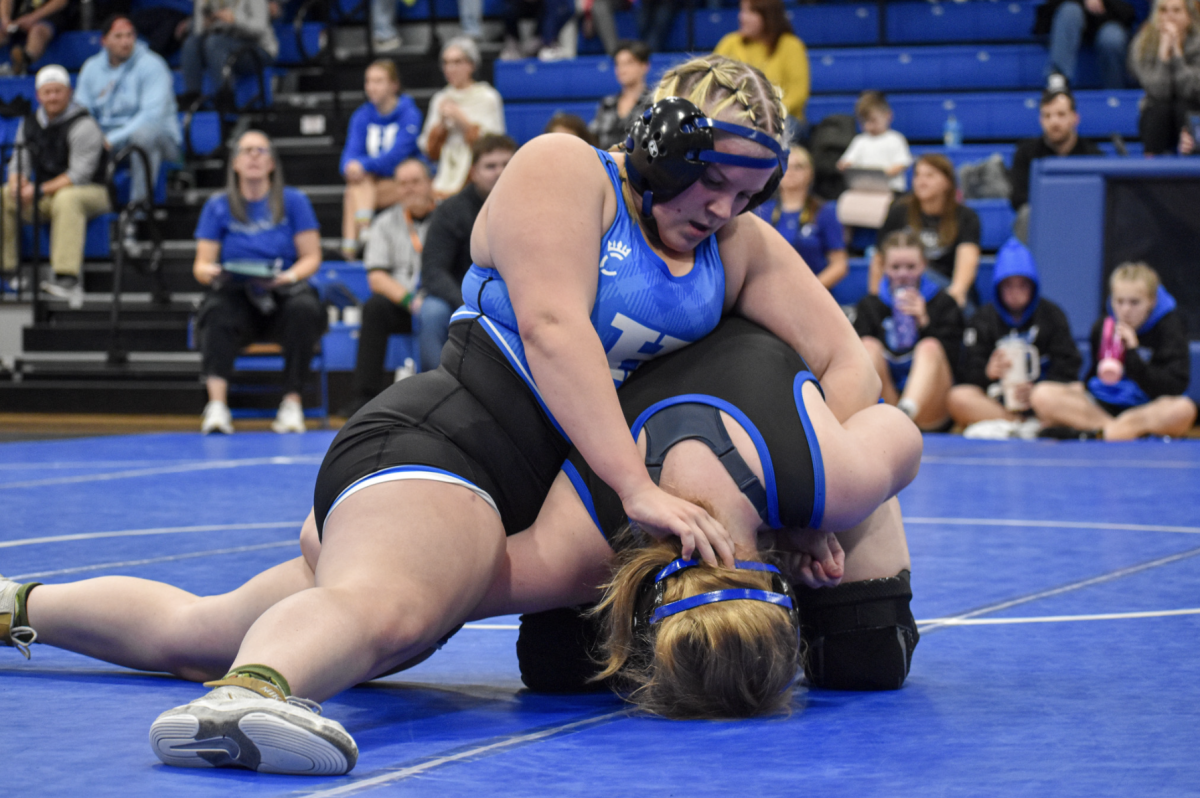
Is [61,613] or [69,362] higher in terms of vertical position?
[61,613]

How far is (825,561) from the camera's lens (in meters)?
2.25

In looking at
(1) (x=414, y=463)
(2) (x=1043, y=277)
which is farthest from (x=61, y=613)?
(2) (x=1043, y=277)

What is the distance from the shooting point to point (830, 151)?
31.9 feet

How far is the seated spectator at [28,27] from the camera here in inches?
503

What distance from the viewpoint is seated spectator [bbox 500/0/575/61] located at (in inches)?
456

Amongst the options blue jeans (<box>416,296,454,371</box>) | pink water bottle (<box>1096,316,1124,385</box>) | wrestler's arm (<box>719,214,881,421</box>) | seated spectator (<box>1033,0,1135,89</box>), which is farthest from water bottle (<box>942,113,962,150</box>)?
wrestler's arm (<box>719,214,881,421</box>)

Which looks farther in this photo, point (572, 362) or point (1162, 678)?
point (1162, 678)

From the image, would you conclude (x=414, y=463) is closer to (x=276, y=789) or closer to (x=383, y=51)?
(x=276, y=789)

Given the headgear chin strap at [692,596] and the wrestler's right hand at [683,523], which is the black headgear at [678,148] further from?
the headgear chin strap at [692,596]

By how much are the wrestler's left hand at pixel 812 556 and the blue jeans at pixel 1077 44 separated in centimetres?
885

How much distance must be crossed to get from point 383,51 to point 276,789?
37.1 ft

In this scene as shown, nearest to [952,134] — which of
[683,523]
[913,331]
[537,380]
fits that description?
[913,331]

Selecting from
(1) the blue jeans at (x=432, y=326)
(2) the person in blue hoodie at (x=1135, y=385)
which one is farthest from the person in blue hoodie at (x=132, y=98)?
(2) the person in blue hoodie at (x=1135, y=385)

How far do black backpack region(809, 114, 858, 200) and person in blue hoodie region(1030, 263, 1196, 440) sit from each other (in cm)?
241
